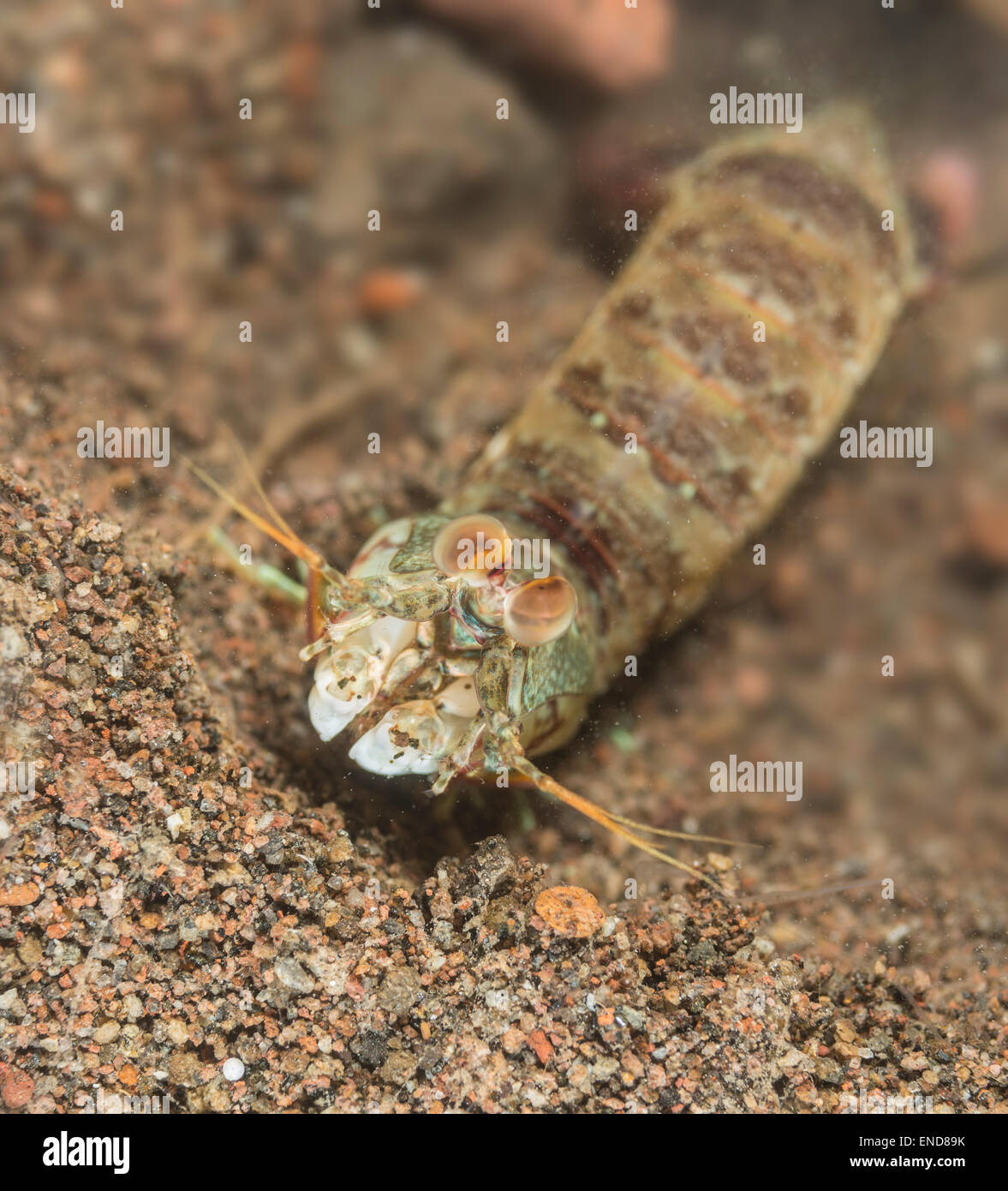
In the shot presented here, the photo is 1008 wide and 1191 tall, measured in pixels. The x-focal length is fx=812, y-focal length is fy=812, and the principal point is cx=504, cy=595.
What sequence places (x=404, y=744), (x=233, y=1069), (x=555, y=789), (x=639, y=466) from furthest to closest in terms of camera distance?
1. (x=639, y=466)
2. (x=404, y=744)
3. (x=555, y=789)
4. (x=233, y=1069)

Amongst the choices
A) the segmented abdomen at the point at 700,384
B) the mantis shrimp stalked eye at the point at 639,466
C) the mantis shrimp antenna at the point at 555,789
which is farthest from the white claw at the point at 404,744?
the segmented abdomen at the point at 700,384

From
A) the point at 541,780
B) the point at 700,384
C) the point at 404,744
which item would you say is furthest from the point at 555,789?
the point at 700,384

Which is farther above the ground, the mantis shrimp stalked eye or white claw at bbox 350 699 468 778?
the mantis shrimp stalked eye

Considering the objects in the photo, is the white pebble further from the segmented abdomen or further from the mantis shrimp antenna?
the segmented abdomen

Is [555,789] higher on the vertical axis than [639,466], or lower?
lower

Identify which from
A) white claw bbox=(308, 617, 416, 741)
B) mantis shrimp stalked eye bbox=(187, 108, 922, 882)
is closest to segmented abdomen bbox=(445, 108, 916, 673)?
mantis shrimp stalked eye bbox=(187, 108, 922, 882)

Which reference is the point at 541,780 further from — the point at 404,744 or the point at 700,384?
the point at 700,384

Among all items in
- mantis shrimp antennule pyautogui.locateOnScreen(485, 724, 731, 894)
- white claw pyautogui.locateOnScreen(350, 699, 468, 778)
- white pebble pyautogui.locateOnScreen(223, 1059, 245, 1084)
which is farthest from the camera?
white claw pyautogui.locateOnScreen(350, 699, 468, 778)

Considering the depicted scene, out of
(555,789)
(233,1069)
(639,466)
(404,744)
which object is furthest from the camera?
(639,466)

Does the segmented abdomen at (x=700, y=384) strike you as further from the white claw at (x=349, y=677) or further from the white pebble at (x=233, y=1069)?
the white pebble at (x=233, y=1069)
